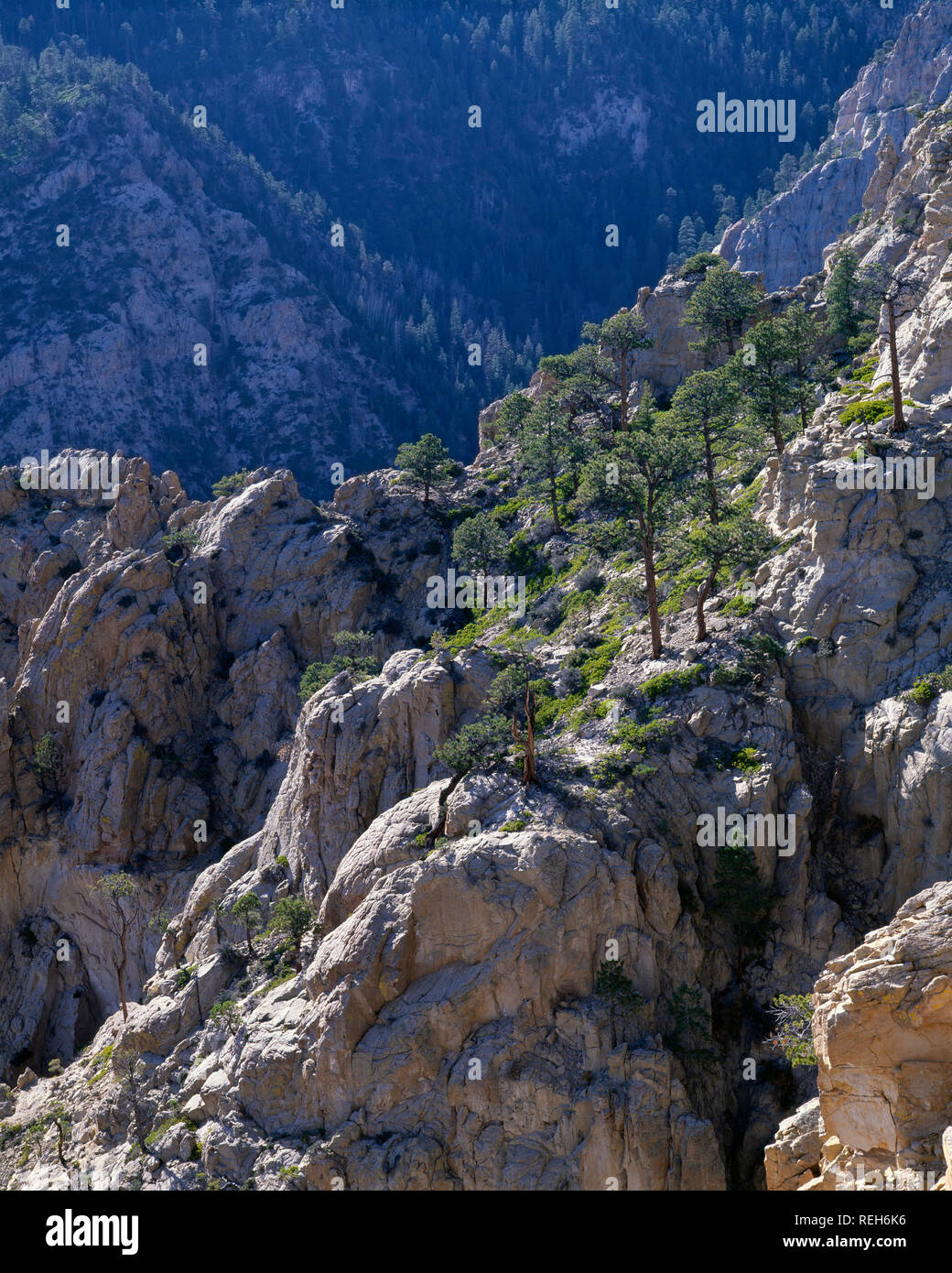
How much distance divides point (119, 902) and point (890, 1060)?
211 ft

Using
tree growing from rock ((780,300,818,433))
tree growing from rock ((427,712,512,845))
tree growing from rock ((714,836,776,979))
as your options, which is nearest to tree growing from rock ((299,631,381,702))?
tree growing from rock ((427,712,512,845))

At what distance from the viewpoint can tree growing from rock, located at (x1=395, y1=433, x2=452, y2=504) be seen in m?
106

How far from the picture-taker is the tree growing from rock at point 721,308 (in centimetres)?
9888

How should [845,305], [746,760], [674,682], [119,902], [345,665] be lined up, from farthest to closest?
1. [845,305]
2. [119,902]
3. [345,665]
4. [674,682]
5. [746,760]

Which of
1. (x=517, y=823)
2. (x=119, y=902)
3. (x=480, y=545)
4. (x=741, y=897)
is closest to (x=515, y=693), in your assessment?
(x=517, y=823)

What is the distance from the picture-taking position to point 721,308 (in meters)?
99.1

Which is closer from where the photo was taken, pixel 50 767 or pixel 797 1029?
pixel 797 1029

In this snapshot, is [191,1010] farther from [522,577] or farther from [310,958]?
[522,577]

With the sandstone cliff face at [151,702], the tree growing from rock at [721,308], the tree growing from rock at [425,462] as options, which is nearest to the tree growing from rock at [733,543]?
the sandstone cliff face at [151,702]

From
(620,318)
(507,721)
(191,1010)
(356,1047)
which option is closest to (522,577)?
(620,318)

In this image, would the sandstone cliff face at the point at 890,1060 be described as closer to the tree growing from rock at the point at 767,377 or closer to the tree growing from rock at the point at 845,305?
the tree growing from rock at the point at 767,377

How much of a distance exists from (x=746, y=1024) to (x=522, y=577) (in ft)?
143

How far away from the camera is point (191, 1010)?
202 ft

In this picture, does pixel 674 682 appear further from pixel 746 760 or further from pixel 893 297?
pixel 893 297
